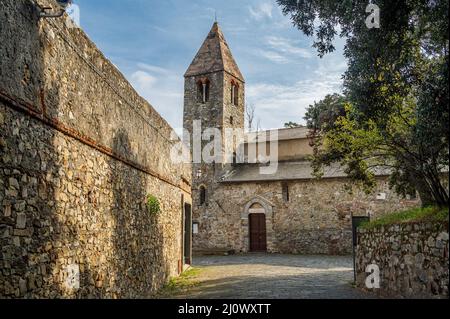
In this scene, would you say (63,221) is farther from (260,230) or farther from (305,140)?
(305,140)

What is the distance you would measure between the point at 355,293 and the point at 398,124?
3877 millimetres

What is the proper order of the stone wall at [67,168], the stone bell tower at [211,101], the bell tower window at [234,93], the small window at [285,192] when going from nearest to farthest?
the stone wall at [67,168] → the small window at [285,192] → the stone bell tower at [211,101] → the bell tower window at [234,93]

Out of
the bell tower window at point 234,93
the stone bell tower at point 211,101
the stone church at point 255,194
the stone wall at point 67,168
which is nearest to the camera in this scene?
the stone wall at point 67,168

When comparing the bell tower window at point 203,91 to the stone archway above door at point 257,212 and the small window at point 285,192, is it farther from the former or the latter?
the small window at point 285,192

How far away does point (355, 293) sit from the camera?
8.95 m

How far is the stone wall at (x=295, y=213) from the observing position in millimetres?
20969

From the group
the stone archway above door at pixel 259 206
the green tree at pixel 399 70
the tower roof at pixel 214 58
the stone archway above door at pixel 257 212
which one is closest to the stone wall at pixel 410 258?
the green tree at pixel 399 70

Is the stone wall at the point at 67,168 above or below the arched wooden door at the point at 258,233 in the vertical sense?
above

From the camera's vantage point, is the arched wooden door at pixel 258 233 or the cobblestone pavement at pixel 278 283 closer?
the cobblestone pavement at pixel 278 283

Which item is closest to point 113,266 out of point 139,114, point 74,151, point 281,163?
point 74,151

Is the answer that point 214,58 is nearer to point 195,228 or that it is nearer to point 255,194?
point 255,194

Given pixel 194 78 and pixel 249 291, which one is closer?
pixel 249 291

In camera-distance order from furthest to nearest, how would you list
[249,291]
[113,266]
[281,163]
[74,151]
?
[281,163] < [249,291] < [113,266] < [74,151]

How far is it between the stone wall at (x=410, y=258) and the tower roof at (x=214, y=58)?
1957 centimetres
